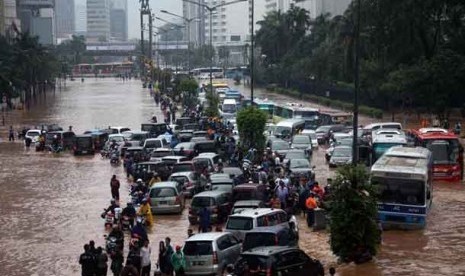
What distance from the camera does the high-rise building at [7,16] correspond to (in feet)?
429

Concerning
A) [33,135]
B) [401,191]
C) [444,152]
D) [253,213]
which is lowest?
[33,135]

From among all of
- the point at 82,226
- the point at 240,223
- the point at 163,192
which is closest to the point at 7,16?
the point at 163,192

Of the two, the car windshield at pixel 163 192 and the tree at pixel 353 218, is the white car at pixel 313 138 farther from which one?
the tree at pixel 353 218

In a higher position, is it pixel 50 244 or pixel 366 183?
pixel 366 183

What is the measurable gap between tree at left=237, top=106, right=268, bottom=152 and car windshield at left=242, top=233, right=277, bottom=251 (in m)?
23.3

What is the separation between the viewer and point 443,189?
115 ft

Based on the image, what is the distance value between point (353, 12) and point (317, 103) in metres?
16.8

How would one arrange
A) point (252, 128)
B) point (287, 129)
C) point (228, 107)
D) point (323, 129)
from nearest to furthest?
point (252, 128)
point (287, 129)
point (323, 129)
point (228, 107)

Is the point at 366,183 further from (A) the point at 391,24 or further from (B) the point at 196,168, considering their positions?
(A) the point at 391,24

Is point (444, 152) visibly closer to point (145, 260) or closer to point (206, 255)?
point (206, 255)

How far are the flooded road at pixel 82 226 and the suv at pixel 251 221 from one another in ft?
4.31

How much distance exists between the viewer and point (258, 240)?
20.7 metres

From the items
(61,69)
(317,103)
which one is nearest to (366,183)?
(317,103)

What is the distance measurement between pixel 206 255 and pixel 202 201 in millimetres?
7232
